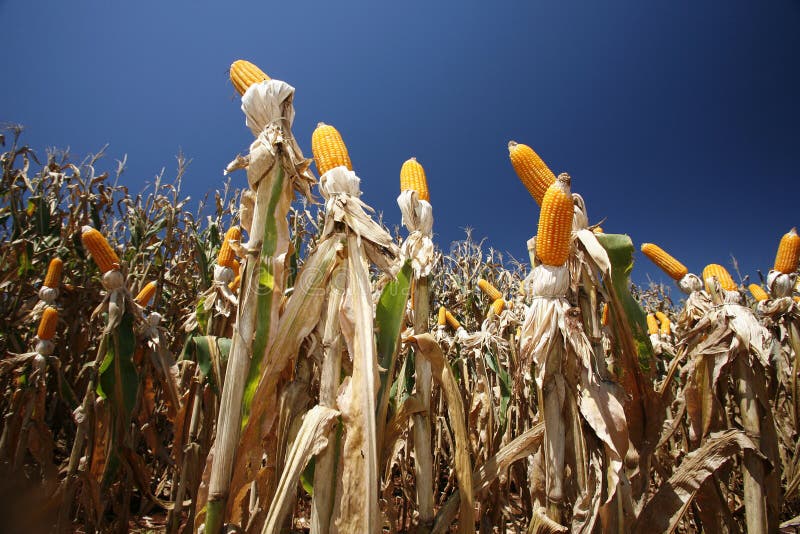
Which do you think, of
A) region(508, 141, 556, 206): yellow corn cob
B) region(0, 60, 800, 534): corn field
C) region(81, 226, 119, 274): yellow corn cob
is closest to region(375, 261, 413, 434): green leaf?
region(0, 60, 800, 534): corn field

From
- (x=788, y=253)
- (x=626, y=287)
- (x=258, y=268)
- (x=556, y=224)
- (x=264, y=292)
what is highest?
(x=788, y=253)

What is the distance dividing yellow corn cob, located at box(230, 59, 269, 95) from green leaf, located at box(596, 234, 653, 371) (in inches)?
89.8

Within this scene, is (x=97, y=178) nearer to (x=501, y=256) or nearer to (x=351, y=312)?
(x=351, y=312)

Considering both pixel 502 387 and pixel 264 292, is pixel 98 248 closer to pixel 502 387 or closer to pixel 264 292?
A: pixel 264 292

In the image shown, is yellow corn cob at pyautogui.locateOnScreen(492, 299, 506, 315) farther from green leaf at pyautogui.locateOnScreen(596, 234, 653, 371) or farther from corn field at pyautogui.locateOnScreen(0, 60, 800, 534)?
green leaf at pyautogui.locateOnScreen(596, 234, 653, 371)

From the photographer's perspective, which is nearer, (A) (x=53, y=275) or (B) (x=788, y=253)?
(A) (x=53, y=275)

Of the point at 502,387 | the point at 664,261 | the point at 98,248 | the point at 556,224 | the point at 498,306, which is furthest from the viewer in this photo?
the point at 498,306

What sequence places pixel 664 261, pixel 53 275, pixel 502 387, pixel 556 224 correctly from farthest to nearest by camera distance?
pixel 502 387 < pixel 664 261 < pixel 53 275 < pixel 556 224

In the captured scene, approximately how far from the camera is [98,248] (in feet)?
11.2

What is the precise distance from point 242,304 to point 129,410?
1927 mm

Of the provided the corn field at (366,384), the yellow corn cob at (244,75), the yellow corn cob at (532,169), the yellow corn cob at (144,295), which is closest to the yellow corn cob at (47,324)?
the corn field at (366,384)

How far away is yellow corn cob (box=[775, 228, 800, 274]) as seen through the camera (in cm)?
424

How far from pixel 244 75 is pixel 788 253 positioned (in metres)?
5.53

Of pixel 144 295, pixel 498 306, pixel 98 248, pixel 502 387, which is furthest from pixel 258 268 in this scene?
pixel 498 306
